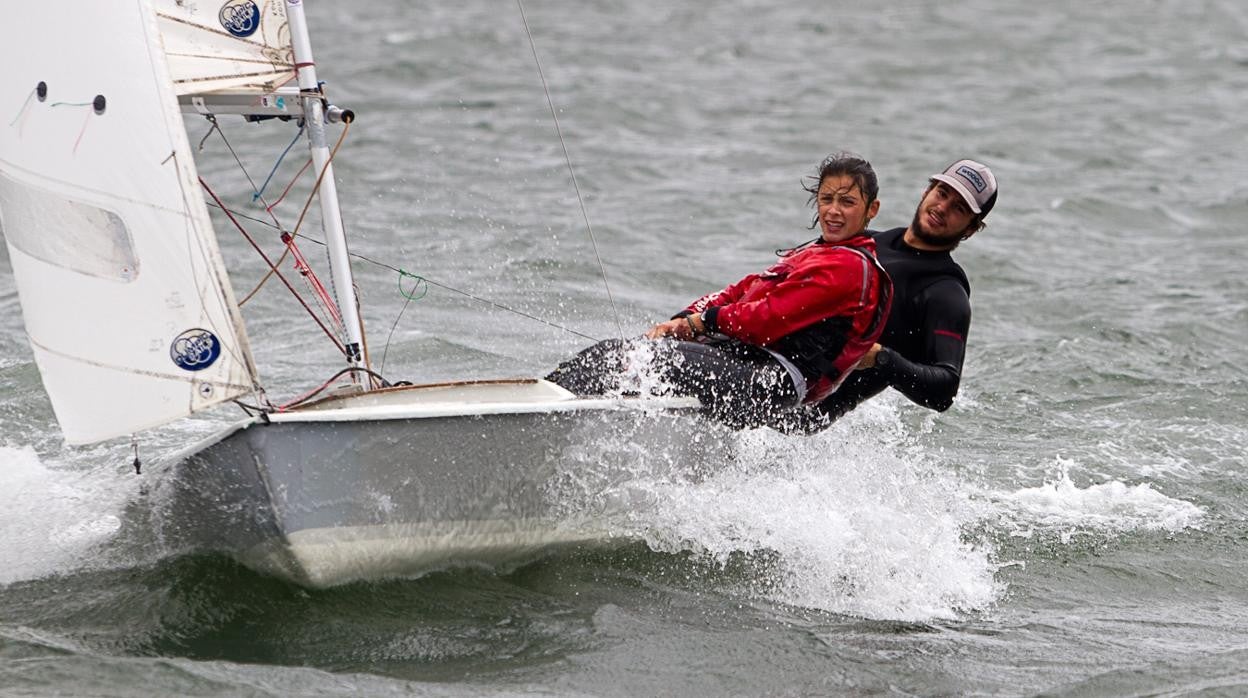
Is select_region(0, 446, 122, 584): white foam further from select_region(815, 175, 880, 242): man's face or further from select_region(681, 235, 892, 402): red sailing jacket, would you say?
select_region(815, 175, 880, 242): man's face

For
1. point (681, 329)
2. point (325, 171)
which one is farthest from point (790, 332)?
point (325, 171)

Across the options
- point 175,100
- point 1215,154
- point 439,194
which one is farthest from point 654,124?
point 175,100

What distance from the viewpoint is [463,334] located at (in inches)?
292

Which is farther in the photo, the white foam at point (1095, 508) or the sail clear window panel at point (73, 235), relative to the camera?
the white foam at point (1095, 508)

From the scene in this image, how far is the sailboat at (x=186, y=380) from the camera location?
146 inches

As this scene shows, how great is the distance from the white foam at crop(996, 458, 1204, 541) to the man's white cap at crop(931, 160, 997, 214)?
4.12 ft

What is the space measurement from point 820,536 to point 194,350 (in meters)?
2.02

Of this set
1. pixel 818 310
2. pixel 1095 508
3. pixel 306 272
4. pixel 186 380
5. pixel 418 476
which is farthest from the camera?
pixel 1095 508

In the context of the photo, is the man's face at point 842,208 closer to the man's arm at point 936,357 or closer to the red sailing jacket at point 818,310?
the red sailing jacket at point 818,310

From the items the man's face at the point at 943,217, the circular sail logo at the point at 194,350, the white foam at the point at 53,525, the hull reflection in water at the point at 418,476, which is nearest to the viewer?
the circular sail logo at the point at 194,350

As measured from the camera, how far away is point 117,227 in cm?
372

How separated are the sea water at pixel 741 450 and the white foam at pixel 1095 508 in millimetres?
17

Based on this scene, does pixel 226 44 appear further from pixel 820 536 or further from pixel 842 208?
pixel 820 536

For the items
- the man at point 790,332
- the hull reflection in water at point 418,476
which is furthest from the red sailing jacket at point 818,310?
the hull reflection in water at point 418,476
